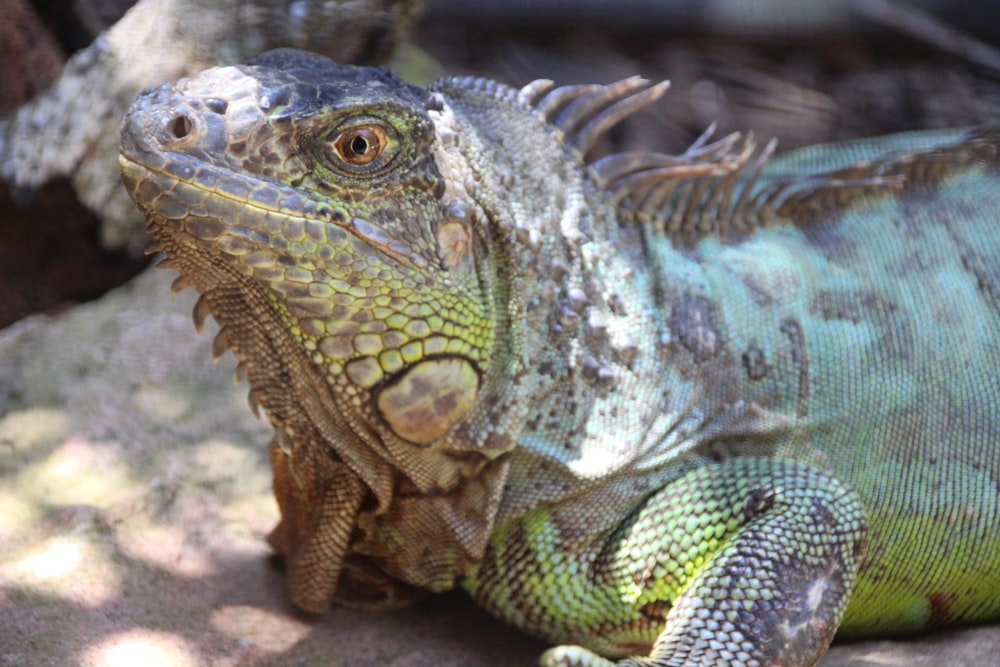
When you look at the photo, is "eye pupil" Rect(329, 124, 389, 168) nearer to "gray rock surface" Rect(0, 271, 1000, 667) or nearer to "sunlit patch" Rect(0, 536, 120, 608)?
"gray rock surface" Rect(0, 271, 1000, 667)

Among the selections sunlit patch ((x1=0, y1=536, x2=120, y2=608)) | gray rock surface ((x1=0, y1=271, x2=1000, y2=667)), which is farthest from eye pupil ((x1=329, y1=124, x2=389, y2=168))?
sunlit patch ((x1=0, y1=536, x2=120, y2=608))

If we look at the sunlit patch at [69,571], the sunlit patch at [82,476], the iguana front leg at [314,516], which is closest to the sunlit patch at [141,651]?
the sunlit patch at [69,571]

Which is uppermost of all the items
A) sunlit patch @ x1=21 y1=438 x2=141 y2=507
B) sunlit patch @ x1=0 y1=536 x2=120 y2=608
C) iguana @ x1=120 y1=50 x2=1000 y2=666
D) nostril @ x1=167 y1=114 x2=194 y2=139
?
nostril @ x1=167 y1=114 x2=194 y2=139

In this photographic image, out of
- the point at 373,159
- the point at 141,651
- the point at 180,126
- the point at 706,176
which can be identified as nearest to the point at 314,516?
the point at 141,651

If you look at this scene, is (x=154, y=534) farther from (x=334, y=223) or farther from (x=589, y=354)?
(x=589, y=354)

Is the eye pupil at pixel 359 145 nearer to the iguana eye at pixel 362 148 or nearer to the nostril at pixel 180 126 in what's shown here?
the iguana eye at pixel 362 148

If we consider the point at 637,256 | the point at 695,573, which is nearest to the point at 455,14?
the point at 637,256

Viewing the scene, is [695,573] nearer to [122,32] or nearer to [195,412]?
[195,412]
